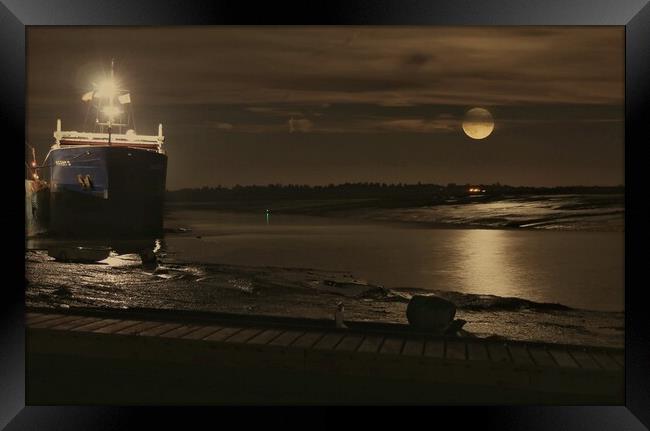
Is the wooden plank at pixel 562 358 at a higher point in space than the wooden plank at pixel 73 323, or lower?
lower

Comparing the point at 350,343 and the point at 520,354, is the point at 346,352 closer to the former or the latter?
the point at 350,343

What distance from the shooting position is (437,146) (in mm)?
5008

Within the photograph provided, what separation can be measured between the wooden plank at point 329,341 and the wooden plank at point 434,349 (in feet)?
1.71

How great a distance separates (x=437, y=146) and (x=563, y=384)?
6.78 ft

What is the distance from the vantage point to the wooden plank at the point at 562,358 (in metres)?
3.57

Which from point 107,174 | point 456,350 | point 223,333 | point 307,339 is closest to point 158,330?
point 223,333

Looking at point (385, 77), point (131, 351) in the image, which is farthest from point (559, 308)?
point (131, 351)

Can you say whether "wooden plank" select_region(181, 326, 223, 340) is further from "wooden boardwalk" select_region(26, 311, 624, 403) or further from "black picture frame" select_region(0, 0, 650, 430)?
"black picture frame" select_region(0, 0, 650, 430)

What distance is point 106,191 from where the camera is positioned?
7.48m

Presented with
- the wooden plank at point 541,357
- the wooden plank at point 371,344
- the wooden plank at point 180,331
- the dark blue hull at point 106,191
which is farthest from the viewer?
the dark blue hull at point 106,191

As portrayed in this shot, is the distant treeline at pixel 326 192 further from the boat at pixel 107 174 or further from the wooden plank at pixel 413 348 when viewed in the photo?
the wooden plank at pixel 413 348

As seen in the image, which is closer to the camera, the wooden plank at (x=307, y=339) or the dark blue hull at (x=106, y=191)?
the wooden plank at (x=307, y=339)

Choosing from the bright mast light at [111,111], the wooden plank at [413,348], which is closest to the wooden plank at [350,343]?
the wooden plank at [413,348]

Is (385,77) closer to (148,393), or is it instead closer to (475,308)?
(475,308)
